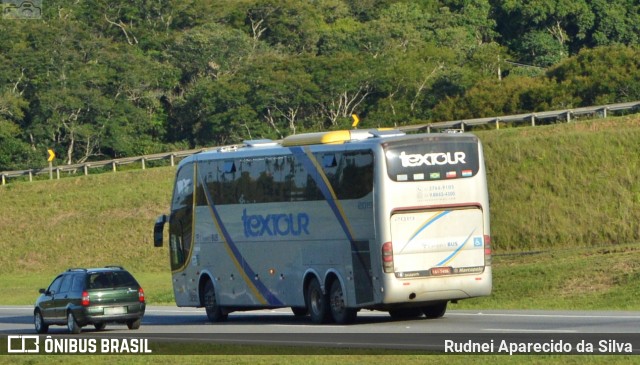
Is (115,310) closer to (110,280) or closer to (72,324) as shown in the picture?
(110,280)

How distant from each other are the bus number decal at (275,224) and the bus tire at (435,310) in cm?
310

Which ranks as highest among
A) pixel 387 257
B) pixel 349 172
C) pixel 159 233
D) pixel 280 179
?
pixel 349 172

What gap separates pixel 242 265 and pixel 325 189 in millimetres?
3916

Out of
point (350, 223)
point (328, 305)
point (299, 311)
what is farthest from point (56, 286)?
point (350, 223)

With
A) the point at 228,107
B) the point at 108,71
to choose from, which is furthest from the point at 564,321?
the point at 108,71

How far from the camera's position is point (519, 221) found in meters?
48.7

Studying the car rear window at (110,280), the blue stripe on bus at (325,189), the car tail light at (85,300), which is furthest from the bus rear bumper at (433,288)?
the car tail light at (85,300)

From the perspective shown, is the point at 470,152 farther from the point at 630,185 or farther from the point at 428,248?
the point at 630,185

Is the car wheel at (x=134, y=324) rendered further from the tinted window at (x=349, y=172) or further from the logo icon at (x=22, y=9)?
the logo icon at (x=22, y=9)

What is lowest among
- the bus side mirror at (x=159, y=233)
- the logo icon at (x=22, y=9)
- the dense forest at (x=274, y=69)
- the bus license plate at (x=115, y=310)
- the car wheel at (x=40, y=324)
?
the car wheel at (x=40, y=324)

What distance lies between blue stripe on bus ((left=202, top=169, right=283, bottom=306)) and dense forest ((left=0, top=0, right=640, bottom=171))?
41.7m

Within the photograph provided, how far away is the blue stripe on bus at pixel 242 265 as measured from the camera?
29.6 meters

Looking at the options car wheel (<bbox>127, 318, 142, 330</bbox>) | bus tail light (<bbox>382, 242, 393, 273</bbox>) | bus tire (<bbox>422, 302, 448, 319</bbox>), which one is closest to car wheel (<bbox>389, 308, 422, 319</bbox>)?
bus tire (<bbox>422, 302, 448, 319</bbox>)

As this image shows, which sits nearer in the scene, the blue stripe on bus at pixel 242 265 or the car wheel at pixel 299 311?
the blue stripe on bus at pixel 242 265
